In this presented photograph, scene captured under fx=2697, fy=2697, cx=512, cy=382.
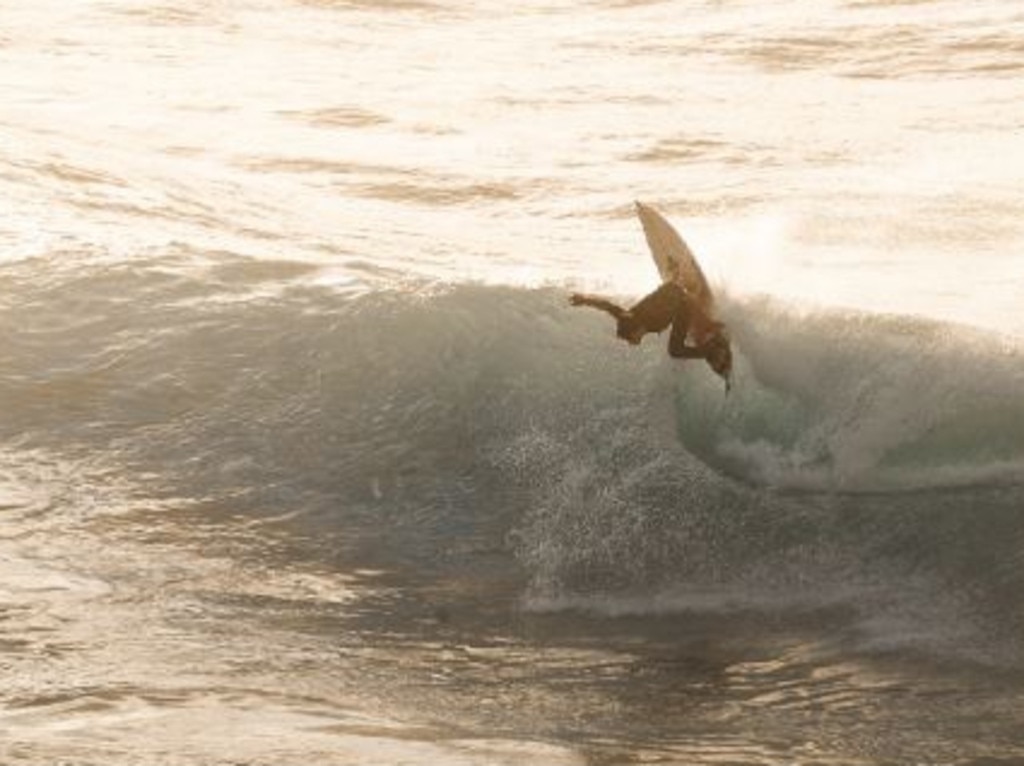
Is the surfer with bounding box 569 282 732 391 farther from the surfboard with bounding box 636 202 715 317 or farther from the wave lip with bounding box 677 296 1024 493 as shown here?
the wave lip with bounding box 677 296 1024 493

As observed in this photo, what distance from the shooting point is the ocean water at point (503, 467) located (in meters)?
7.43

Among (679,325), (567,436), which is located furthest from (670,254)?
(567,436)

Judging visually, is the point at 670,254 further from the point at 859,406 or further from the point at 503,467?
the point at 503,467

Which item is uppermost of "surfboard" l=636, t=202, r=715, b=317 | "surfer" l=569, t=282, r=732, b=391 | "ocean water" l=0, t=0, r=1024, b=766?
"surfboard" l=636, t=202, r=715, b=317

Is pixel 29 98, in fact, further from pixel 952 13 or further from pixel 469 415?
pixel 469 415

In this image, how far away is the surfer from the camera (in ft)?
28.9

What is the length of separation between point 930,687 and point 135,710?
220cm

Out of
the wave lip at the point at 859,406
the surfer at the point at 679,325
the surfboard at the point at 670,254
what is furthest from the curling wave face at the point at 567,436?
the surfboard at the point at 670,254

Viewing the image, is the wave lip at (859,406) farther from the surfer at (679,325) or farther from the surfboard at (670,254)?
the surfboard at (670,254)

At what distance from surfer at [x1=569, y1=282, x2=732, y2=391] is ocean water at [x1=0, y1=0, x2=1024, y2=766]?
40 centimetres

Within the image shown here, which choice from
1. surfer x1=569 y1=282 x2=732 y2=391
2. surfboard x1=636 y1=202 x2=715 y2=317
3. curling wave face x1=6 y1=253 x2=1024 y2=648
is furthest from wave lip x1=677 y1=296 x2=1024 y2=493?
surfboard x1=636 y1=202 x2=715 y2=317

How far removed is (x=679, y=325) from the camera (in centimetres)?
917

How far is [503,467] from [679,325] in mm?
1103

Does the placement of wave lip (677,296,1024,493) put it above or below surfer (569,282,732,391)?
below
